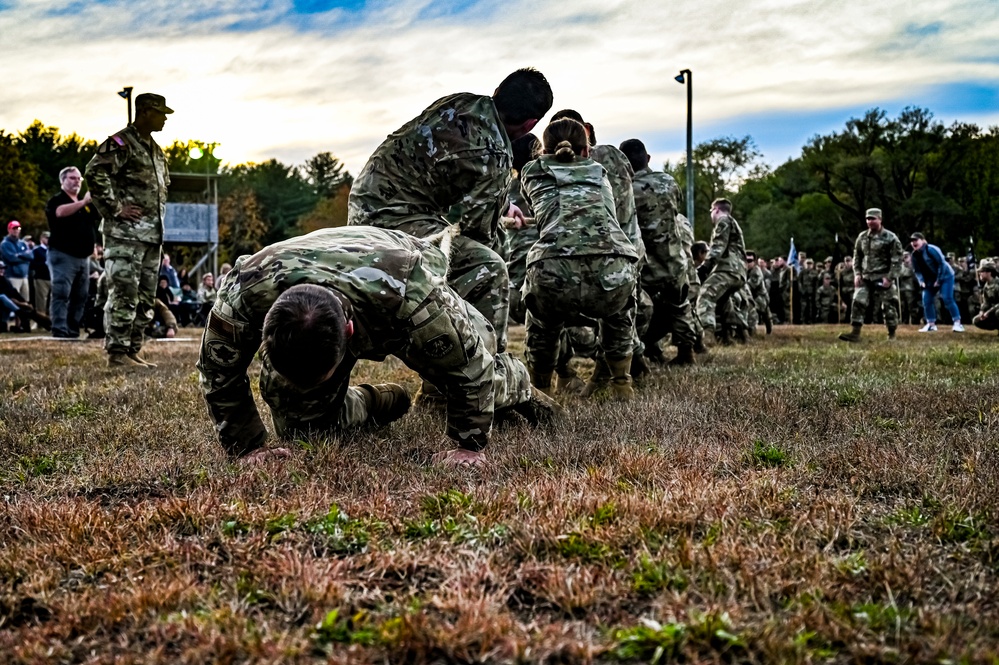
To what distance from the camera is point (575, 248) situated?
672cm

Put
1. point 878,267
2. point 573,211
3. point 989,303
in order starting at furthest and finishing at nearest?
point 989,303 → point 878,267 → point 573,211

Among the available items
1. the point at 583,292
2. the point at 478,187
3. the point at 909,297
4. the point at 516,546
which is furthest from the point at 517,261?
the point at 909,297

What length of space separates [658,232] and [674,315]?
3.15ft

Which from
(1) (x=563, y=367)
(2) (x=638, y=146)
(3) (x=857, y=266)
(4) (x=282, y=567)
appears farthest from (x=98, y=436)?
(3) (x=857, y=266)

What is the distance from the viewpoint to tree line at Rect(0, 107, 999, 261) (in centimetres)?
5559

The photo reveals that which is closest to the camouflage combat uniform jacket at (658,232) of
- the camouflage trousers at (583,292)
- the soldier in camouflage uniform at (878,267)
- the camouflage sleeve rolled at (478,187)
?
the camouflage trousers at (583,292)

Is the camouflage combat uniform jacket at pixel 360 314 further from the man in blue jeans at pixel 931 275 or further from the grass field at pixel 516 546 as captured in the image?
the man in blue jeans at pixel 931 275

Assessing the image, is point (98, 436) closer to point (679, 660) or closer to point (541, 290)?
point (541, 290)

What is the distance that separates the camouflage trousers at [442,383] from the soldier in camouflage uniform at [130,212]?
5.26 meters

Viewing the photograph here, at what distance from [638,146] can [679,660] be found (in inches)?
320

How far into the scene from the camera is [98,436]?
519 cm

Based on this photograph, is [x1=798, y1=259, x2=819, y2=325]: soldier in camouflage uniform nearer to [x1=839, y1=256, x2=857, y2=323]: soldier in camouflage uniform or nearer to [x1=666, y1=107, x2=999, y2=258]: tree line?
[x1=839, y1=256, x2=857, y2=323]: soldier in camouflage uniform

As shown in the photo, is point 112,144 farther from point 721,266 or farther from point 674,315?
point 721,266

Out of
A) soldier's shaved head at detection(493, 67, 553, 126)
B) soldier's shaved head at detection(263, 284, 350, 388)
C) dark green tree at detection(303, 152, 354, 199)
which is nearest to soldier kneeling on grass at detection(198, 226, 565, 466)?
soldier's shaved head at detection(263, 284, 350, 388)
